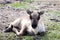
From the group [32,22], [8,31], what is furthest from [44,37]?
[8,31]

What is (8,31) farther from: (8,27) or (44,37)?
(44,37)

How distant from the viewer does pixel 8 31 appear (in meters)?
11.8

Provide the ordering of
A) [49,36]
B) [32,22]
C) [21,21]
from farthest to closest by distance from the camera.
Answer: [21,21] < [49,36] < [32,22]

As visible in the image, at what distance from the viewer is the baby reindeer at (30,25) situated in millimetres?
10605

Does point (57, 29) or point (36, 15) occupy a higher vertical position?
point (36, 15)

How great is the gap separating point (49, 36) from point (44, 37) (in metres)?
0.28

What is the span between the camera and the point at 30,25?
10977mm

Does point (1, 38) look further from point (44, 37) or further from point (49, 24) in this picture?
point (49, 24)

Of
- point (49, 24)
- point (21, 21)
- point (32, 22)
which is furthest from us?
point (49, 24)

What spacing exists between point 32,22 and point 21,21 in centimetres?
175

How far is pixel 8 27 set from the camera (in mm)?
12211

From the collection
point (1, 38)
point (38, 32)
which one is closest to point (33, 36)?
point (38, 32)

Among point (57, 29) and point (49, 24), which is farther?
point (49, 24)

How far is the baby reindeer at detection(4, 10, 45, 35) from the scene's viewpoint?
10.6 metres
